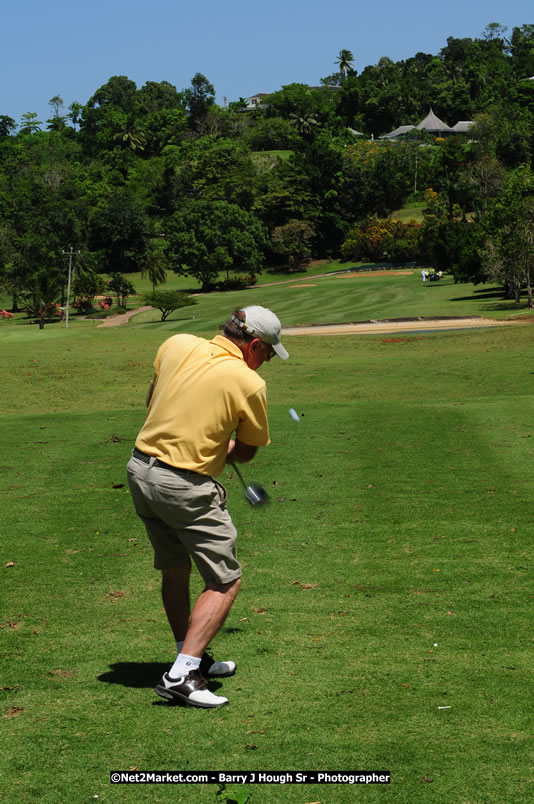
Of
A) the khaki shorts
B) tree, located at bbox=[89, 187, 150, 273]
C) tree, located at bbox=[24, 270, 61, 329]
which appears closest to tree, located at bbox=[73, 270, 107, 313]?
tree, located at bbox=[24, 270, 61, 329]

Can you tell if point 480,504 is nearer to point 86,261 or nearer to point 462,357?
point 462,357

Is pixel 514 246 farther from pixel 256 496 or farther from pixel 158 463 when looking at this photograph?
pixel 158 463

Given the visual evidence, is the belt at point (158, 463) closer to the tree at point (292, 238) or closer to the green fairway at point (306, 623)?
the green fairway at point (306, 623)

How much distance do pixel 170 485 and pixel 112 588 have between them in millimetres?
2968

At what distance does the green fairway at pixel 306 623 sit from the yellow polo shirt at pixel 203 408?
151cm

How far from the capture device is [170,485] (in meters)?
5.52

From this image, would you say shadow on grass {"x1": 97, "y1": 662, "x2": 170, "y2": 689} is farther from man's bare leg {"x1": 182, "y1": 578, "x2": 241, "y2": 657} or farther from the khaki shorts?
the khaki shorts

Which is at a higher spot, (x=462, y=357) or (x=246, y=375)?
(x=246, y=375)

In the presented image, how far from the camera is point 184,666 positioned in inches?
217

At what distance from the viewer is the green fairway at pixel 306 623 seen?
4.64 meters

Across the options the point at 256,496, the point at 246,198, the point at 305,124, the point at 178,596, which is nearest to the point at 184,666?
the point at 178,596

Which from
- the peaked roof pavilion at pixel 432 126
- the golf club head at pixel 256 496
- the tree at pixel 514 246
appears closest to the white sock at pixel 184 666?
the golf club head at pixel 256 496

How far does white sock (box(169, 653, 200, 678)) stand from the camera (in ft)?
18.1

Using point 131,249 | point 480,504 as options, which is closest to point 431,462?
point 480,504
